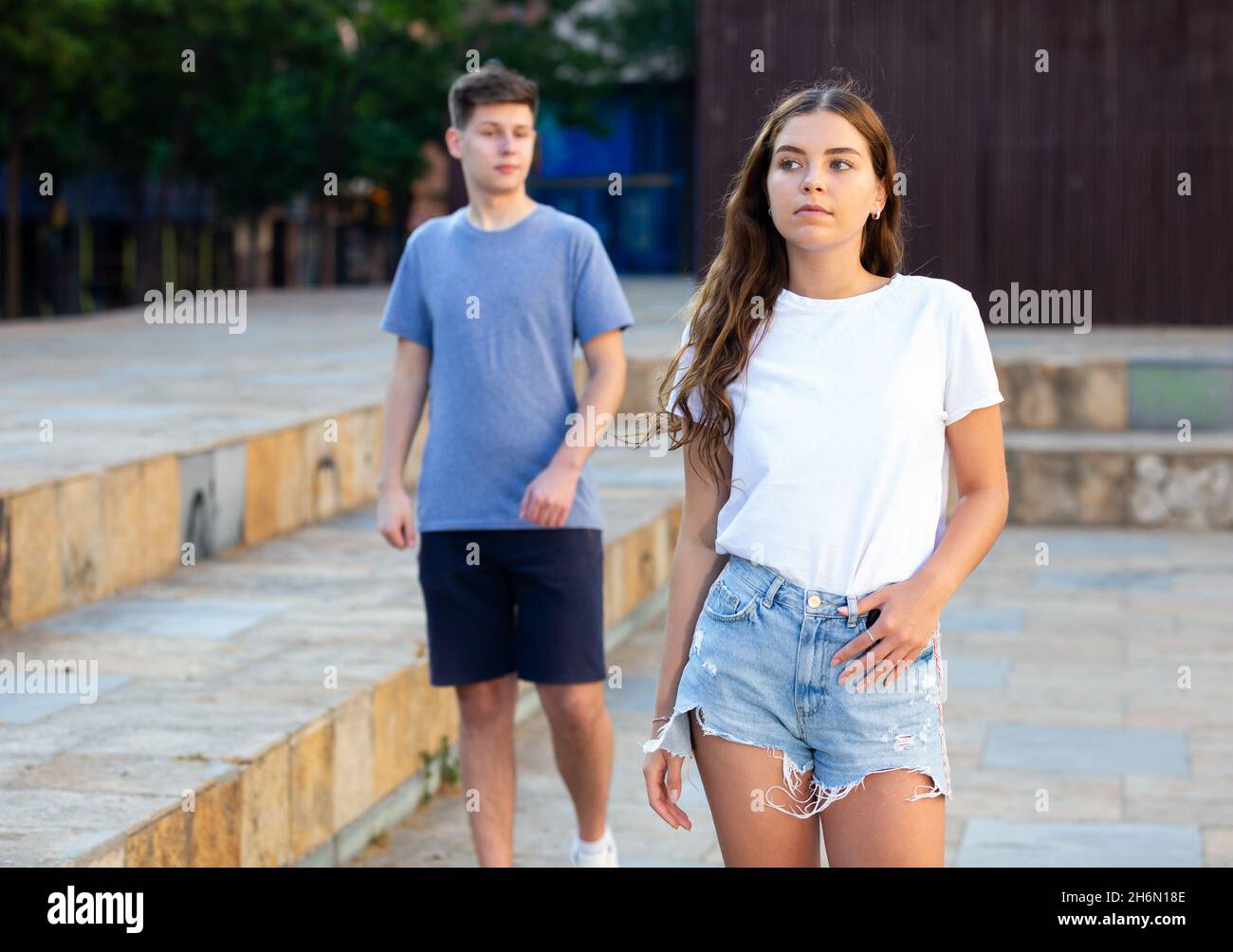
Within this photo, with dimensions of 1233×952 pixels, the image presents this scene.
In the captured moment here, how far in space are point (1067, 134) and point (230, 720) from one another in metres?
16.6

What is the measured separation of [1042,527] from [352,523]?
603 cm

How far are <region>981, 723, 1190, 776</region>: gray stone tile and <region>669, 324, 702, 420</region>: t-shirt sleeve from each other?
380 centimetres

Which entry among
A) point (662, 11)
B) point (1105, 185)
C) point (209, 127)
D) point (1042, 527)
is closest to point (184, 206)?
point (209, 127)

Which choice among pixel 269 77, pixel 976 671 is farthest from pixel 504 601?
pixel 269 77

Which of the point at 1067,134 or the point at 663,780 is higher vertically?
the point at 1067,134

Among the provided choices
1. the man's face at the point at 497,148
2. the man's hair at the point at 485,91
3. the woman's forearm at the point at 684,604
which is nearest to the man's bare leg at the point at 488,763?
the man's face at the point at 497,148

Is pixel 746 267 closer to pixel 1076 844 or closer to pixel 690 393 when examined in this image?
pixel 690 393

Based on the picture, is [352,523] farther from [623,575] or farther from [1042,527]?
[1042,527]

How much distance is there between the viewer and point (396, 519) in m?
4.40

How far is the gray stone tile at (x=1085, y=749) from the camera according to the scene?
629 cm

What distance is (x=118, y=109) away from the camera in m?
29.5

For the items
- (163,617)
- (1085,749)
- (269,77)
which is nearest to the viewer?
(163,617)

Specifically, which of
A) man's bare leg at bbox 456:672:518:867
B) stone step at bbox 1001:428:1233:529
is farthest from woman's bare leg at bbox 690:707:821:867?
stone step at bbox 1001:428:1233:529

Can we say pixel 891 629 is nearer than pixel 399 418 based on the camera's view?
Yes
